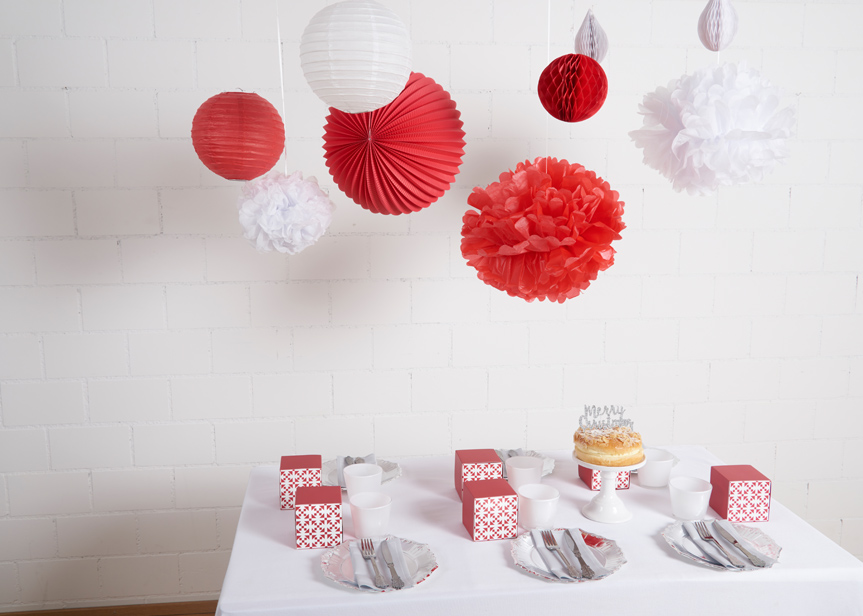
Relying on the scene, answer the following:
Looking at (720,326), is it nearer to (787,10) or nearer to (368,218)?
(787,10)

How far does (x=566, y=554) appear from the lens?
1.22 metres

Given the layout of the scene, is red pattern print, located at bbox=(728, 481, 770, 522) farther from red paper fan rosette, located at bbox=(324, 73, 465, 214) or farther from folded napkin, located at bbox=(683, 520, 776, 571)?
red paper fan rosette, located at bbox=(324, 73, 465, 214)

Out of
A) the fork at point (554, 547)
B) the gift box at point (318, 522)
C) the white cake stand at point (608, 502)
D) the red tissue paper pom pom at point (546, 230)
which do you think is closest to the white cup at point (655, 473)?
the white cake stand at point (608, 502)

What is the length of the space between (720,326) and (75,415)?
2.09 metres

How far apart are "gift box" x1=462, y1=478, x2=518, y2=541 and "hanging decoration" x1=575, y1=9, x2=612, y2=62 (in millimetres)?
1057

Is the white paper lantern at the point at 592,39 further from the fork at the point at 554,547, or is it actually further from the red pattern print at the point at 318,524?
the red pattern print at the point at 318,524

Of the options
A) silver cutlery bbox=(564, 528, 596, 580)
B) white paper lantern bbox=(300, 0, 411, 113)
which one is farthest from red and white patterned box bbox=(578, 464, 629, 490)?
white paper lantern bbox=(300, 0, 411, 113)

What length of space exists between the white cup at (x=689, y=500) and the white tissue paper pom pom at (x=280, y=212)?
3.20ft

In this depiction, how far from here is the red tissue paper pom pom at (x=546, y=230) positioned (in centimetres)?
129

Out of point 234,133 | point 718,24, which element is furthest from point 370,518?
point 718,24

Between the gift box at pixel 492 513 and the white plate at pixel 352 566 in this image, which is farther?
the gift box at pixel 492 513

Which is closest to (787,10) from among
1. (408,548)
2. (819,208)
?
(819,208)

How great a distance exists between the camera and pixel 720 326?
2162mm

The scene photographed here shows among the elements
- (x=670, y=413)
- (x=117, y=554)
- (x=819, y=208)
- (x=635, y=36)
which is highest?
(x=635, y=36)
